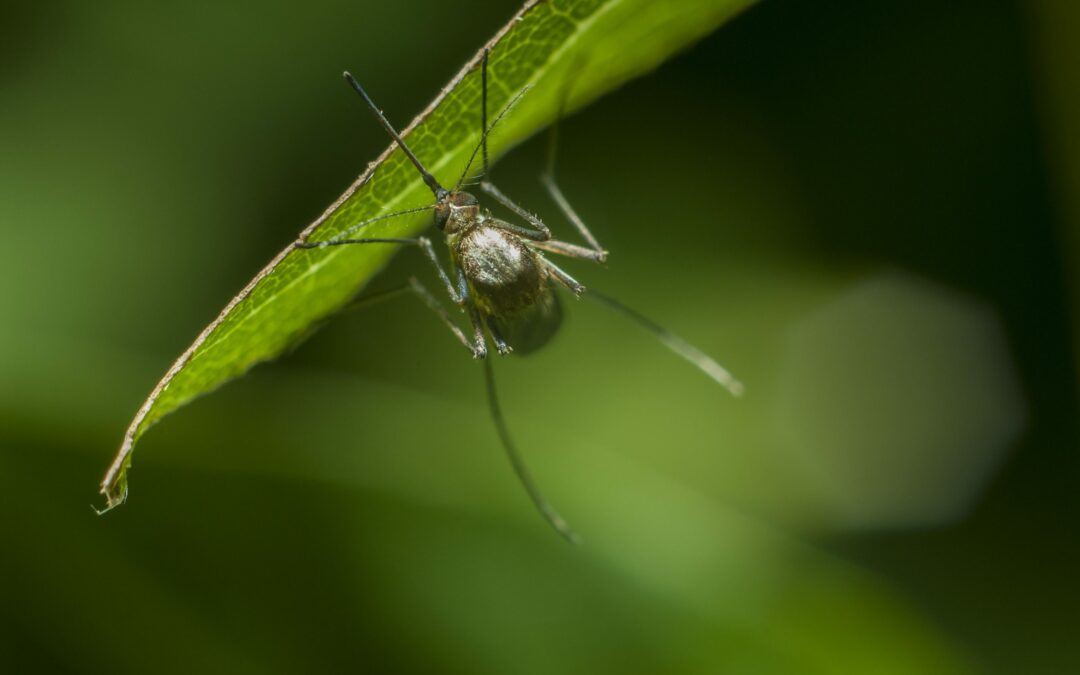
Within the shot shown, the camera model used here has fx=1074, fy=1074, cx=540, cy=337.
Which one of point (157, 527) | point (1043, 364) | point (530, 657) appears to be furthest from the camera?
point (1043, 364)

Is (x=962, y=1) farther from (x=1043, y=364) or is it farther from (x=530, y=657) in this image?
(x=530, y=657)

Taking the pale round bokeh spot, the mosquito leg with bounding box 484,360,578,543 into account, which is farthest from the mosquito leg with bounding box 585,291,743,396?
the mosquito leg with bounding box 484,360,578,543

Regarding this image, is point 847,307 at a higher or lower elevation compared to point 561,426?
lower

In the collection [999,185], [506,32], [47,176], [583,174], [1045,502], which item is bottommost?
[1045,502]

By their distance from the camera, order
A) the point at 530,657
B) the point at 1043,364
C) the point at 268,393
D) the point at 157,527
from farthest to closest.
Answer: the point at 1043,364, the point at 268,393, the point at 530,657, the point at 157,527

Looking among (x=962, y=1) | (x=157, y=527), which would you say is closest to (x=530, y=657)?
(x=157, y=527)

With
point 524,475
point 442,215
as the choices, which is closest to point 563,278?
point 442,215

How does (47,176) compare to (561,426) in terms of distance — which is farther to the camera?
(561,426)
